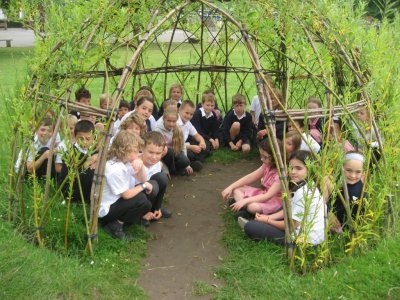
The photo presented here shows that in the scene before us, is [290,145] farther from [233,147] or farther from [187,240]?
[233,147]

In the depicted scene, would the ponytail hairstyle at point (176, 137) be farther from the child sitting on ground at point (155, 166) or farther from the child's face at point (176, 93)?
the child's face at point (176, 93)

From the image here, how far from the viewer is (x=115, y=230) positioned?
4309 millimetres

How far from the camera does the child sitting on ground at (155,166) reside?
4613mm

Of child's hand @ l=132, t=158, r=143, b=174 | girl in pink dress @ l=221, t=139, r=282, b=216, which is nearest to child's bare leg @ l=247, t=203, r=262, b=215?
girl in pink dress @ l=221, t=139, r=282, b=216

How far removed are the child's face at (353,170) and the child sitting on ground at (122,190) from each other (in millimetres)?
1746

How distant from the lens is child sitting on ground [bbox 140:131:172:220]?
4.61m

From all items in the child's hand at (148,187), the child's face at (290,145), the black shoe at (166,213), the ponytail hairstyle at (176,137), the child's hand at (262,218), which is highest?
the child's face at (290,145)

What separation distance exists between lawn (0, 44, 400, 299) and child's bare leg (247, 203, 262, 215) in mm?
461

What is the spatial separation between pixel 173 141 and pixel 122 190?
6.10ft

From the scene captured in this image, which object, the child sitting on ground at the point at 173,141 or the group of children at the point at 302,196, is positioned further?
the child sitting on ground at the point at 173,141

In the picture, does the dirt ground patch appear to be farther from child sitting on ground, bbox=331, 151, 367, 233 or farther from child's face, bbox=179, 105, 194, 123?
child sitting on ground, bbox=331, 151, 367, 233

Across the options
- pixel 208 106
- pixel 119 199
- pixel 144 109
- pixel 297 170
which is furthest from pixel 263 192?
pixel 208 106

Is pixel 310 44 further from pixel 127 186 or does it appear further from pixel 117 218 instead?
pixel 117 218

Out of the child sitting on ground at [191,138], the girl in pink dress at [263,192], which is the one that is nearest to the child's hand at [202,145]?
the child sitting on ground at [191,138]
